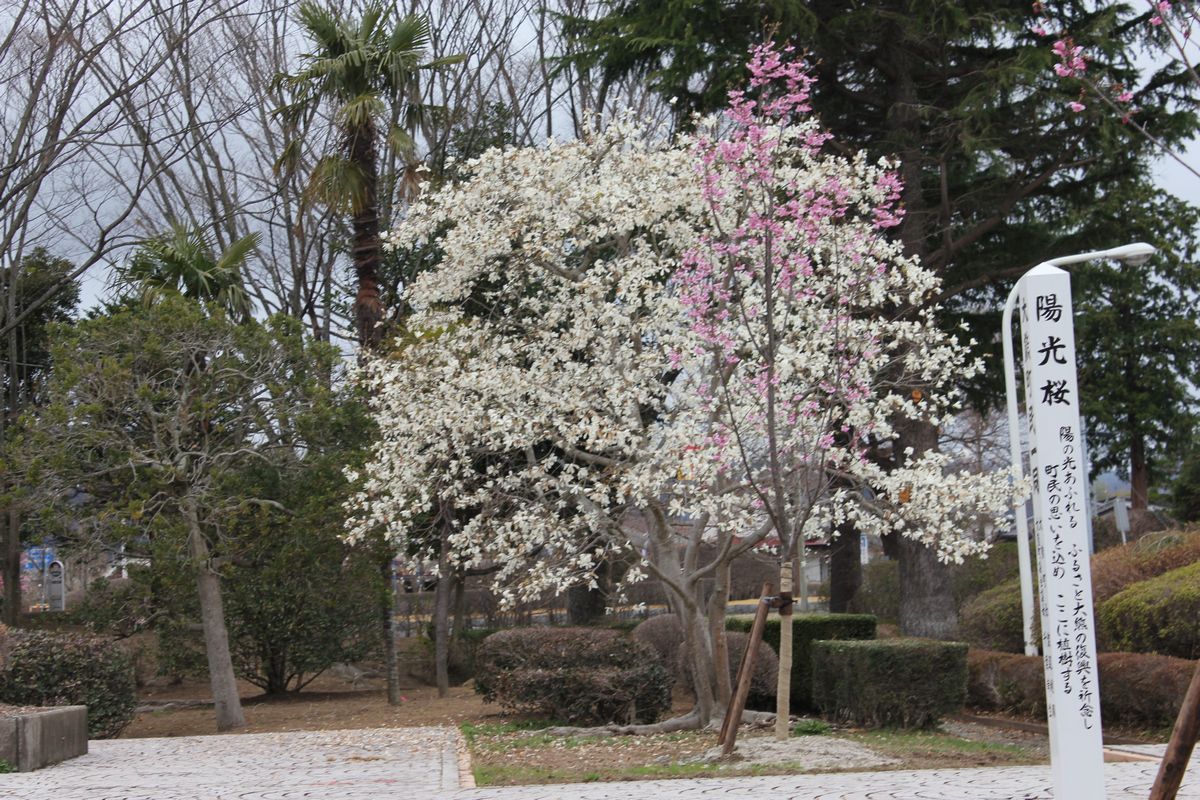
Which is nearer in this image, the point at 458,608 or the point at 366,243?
the point at 366,243

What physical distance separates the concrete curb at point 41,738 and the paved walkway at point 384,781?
0.47ft

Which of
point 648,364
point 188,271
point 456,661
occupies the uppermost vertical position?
point 188,271

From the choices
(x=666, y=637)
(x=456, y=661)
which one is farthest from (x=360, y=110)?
(x=456, y=661)

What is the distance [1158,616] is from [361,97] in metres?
11.0

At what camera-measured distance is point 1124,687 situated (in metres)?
12.2

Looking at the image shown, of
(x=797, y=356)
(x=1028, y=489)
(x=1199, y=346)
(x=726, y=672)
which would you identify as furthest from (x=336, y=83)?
(x=1199, y=346)

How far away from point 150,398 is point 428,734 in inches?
199

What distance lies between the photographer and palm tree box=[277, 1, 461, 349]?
14578mm

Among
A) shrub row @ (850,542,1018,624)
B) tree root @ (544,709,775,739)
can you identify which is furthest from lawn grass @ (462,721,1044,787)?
shrub row @ (850,542,1018,624)

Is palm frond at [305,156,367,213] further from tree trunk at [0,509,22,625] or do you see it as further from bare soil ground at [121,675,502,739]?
tree trunk at [0,509,22,625]

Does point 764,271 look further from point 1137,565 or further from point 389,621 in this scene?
point 1137,565

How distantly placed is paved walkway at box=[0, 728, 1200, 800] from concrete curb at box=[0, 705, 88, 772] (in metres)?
0.14

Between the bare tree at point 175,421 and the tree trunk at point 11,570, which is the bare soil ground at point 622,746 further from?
the tree trunk at point 11,570

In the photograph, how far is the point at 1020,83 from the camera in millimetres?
15719
